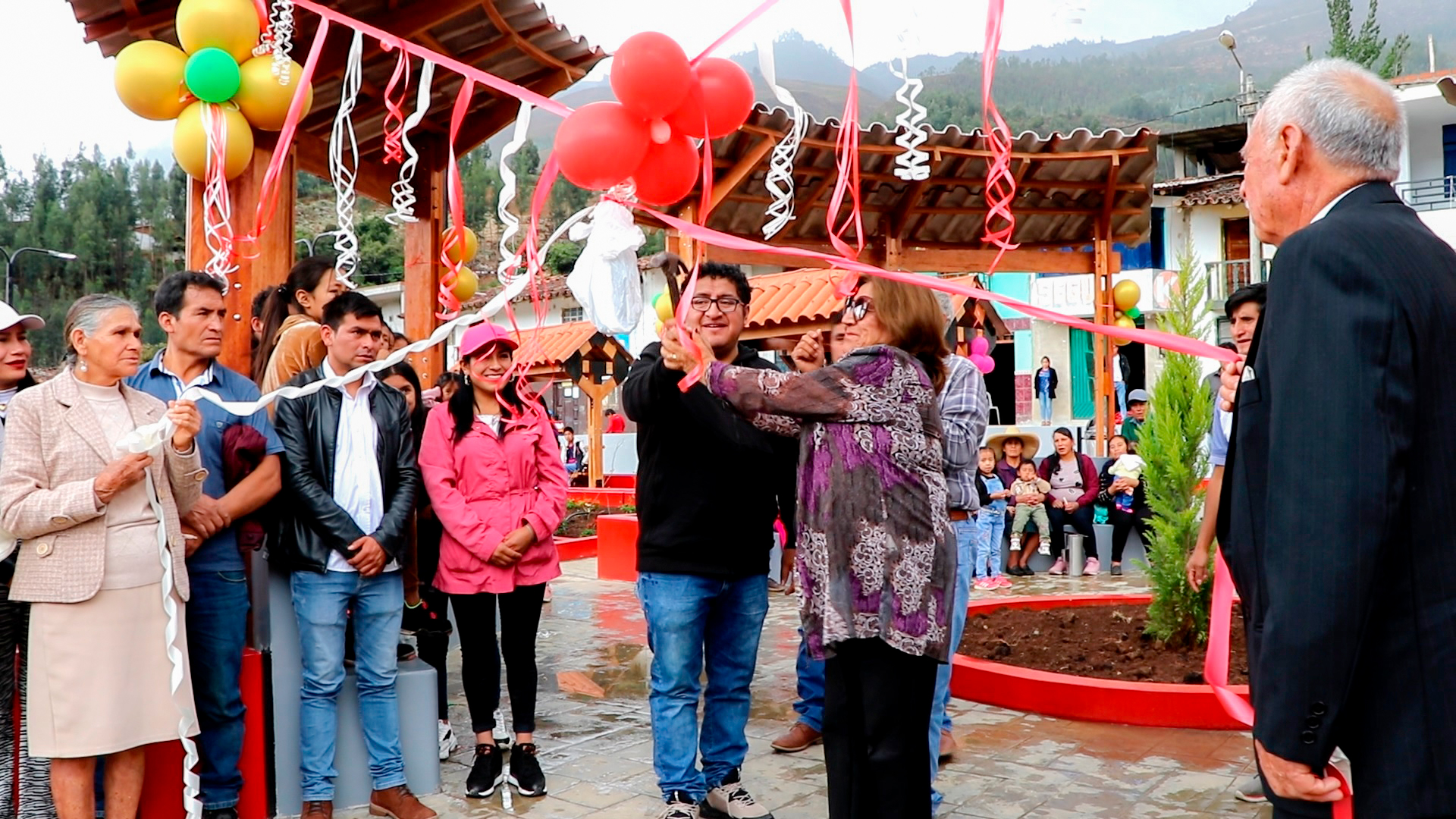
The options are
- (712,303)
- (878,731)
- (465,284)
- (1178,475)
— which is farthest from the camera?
(465,284)

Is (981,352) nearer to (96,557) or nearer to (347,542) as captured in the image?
(347,542)

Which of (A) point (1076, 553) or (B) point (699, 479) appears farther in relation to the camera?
(A) point (1076, 553)

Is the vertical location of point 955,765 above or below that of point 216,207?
below

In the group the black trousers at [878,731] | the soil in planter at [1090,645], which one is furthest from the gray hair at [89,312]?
the soil in planter at [1090,645]

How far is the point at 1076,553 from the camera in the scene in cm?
1002

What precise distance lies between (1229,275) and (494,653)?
22648 mm

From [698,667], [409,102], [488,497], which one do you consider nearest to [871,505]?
[698,667]

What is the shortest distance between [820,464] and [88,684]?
2188mm

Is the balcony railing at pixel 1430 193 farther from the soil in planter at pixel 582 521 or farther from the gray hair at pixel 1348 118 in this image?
the gray hair at pixel 1348 118

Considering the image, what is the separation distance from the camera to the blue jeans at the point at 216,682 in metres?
3.61

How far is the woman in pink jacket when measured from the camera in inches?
160

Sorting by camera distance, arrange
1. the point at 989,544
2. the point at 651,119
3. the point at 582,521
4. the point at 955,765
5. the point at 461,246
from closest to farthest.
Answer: the point at 651,119 < the point at 955,765 < the point at 461,246 < the point at 989,544 < the point at 582,521

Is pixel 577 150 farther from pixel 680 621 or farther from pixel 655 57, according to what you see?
pixel 680 621

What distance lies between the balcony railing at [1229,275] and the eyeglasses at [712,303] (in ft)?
70.1
